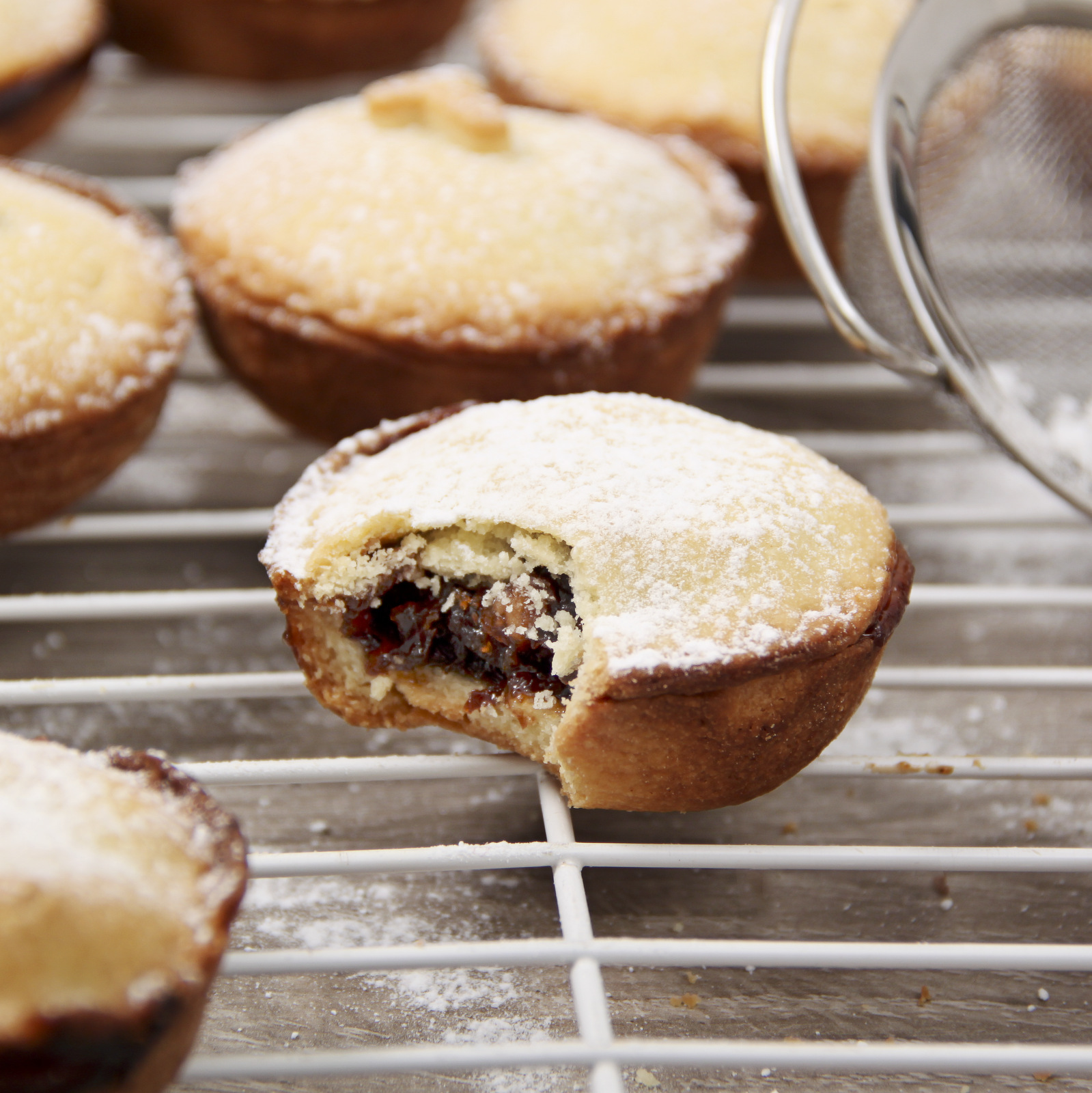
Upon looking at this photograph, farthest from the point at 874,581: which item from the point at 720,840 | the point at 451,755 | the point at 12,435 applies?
the point at 12,435

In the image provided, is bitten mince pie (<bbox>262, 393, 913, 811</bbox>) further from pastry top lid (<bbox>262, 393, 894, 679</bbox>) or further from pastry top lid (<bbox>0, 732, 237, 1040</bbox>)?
pastry top lid (<bbox>0, 732, 237, 1040</bbox>)

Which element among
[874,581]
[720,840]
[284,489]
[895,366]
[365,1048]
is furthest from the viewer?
[284,489]

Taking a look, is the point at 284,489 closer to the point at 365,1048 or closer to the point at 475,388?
the point at 475,388

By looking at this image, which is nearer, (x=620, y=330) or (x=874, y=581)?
(x=874, y=581)

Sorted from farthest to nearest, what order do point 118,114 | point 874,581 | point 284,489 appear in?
point 118,114, point 284,489, point 874,581

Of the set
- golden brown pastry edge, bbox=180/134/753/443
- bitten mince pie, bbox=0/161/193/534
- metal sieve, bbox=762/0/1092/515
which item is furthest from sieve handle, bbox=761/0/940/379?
bitten mince pie, bbox=0/161/193/534
